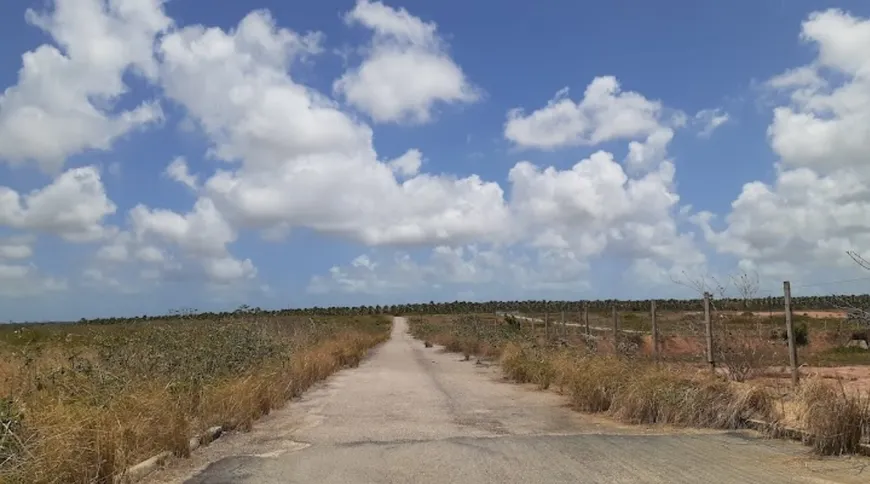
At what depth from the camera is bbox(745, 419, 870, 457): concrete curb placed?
9.97 metres

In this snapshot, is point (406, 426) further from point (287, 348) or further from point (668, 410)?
point (287, 348)

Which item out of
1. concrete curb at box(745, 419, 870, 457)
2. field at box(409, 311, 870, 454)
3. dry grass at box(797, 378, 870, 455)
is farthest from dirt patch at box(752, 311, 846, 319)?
concrete curb at box(745, 419, 870, 457)

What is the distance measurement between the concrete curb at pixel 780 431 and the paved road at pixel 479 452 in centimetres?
22

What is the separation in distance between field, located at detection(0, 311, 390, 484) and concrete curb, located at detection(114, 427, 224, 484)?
0.09 m

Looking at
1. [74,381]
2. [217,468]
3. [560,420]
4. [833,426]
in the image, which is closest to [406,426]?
[560,420]

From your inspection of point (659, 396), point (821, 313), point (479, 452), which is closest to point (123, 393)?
point (479, 452)

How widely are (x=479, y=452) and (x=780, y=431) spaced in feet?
14.2

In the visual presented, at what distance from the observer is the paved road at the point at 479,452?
847 cm

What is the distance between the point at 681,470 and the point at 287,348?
1319 cm

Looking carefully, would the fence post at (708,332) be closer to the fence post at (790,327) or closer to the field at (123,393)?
the fence post at (790,327)

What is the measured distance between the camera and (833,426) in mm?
9312

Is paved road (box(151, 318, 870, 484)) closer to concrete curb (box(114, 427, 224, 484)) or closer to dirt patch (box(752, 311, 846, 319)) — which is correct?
concrete curb (box(114, 427, 224, 484))

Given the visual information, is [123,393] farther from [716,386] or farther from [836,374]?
[836,374]

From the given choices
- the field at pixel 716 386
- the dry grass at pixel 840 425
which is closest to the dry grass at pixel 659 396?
the field at pixel 716 386
